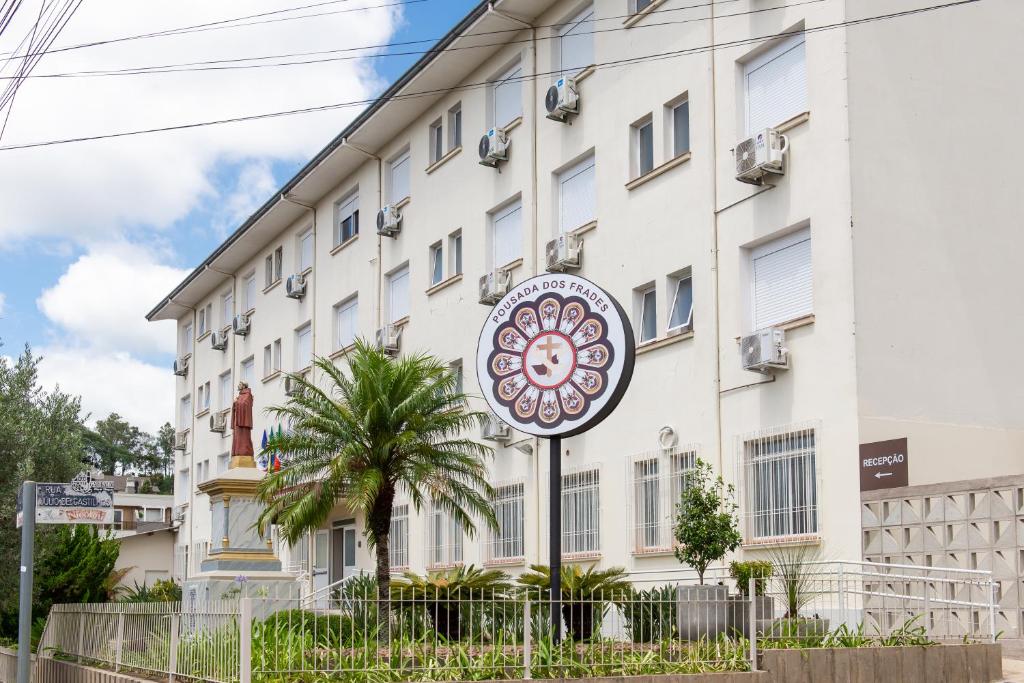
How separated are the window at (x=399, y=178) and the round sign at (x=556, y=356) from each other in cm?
1893

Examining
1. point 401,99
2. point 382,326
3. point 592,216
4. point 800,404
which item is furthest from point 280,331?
→ point 800,404

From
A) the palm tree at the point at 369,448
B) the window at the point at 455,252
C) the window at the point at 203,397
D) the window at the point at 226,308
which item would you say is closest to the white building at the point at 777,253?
the window at the point at 455,252

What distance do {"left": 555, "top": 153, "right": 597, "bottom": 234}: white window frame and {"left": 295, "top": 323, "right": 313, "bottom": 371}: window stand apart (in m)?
14.1

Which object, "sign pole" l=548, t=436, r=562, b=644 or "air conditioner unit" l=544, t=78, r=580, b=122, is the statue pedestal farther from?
"sign pole" l=548, t=436, r=562, b=644

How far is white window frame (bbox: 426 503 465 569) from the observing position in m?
28.8

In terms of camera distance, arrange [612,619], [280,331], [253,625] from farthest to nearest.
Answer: [280,331] → [612,619] → [253,625]

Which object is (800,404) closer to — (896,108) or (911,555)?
(911,555)

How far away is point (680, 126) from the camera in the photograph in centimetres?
2348

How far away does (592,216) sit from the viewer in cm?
2561

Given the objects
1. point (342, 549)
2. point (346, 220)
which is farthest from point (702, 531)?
point (346, 220)

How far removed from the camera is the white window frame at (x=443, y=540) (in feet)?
94.5

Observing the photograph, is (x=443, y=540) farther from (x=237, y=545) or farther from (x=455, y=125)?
(x=455, y=125)

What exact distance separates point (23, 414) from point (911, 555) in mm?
12416

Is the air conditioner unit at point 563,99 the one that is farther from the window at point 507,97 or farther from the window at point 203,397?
the window at point 203,397
